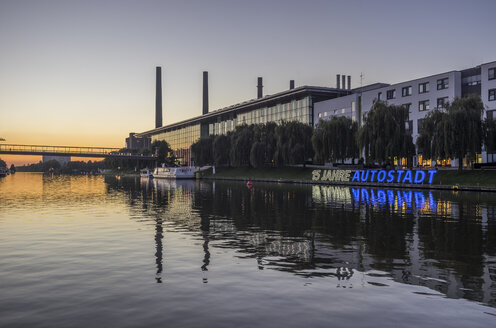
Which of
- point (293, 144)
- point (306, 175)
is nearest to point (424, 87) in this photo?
point (293, 144)

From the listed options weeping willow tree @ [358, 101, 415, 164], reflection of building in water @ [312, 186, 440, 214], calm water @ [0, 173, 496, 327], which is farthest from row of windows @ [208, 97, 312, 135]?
A: calm water @ [0, 173, 496, 327]

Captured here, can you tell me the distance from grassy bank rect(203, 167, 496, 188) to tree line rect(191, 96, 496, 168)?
260cm

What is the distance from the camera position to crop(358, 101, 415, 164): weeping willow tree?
219ft

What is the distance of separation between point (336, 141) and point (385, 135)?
A: 13476 millimetres

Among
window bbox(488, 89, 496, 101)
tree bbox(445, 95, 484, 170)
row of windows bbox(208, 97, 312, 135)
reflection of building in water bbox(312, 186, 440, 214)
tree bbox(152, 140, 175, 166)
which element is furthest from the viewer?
tree bbox(152, 140, 175, 166)

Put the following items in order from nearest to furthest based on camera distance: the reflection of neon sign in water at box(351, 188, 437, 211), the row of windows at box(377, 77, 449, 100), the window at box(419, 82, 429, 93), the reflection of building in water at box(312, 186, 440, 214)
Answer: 1. the reflection of building in water at box(312, 186, 440, 214)
2. the reflection of neon sign in water at box(351, 188, 437, 211)
3. the row of windows at box(377, 77, 449, 100)
4. the window at box(419, 82, 429, 93)

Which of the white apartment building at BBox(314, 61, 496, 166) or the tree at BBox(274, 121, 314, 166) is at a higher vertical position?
the white apartment building at BBox(314, 61, 496, 166)

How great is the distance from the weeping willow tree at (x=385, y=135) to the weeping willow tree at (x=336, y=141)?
389 inches

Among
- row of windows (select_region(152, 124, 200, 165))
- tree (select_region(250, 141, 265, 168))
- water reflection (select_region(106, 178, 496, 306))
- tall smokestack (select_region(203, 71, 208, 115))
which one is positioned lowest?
water reflection (select_region(106, 178, 496, 306))

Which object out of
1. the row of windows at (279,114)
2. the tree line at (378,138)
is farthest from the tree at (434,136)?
the row of windows at (279,114)

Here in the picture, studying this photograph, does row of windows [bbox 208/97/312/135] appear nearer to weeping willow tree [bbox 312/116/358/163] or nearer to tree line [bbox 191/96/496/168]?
tree line [bbox 191/96/496/168]

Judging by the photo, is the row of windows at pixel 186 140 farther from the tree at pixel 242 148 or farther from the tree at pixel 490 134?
the tree at pixel 490 134

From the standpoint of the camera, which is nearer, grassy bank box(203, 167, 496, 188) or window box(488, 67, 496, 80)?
grassy bank box(203, 167, 496, 188)

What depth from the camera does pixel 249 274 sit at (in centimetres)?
1232
